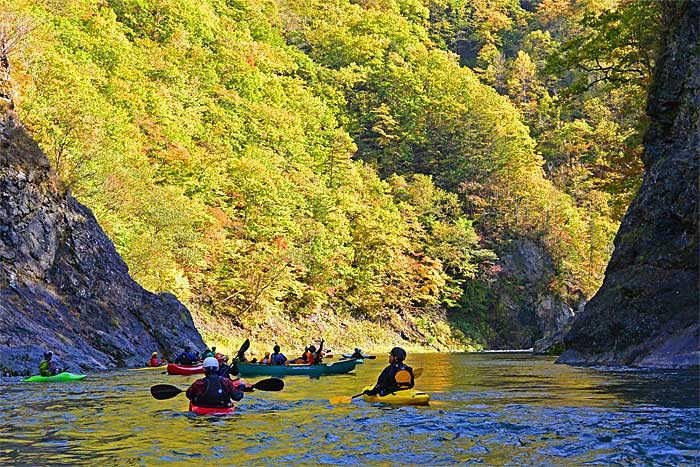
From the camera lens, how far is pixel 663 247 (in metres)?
21.8

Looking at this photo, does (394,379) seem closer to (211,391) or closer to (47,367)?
(211,391)

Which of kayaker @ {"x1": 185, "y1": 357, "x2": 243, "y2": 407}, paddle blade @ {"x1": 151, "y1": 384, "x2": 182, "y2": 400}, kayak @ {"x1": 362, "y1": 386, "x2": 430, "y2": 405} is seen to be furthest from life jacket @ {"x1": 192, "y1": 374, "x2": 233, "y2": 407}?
kayak @ {"x1": 362, "y1": 386, "x2": 430, "y2": 405}

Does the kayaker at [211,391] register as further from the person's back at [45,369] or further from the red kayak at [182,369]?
the red kayak at [182,369]

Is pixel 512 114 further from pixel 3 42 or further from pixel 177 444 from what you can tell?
pixel 177 444

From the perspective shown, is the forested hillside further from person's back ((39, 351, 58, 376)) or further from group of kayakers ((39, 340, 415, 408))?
group of kayakers ((39, 340, 415, 408))

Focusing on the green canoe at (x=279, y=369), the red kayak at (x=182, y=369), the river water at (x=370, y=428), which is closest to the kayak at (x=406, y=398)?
the river water at (x=370, y=428)

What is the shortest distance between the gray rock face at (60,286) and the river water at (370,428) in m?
5.25

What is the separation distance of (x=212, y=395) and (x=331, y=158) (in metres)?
45.9

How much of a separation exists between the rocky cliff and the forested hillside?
2307 mm

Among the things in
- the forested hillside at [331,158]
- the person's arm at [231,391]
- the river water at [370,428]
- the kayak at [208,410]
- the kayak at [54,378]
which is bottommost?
the river water at [370,428]

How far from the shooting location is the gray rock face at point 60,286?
22062mm

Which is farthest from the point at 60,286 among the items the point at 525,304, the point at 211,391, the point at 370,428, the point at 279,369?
the point at 525,304

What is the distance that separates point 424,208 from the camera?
58.2m

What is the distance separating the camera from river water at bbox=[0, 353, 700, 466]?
832 centimetres
